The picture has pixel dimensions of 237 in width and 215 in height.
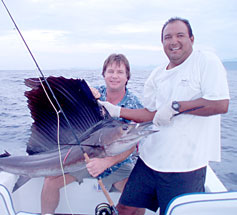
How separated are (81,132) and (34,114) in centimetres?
38

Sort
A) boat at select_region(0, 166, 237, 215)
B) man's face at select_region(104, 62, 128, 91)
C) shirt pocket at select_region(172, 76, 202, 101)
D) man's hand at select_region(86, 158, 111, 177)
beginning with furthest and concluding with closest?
boat at select_region(0, 166, 237, 215) < man's face at select_region(104, 62, 128, 91) < man's hand at select_region(86, 158, 111, 177) < shirt pocket at select_region(172, 76, 202, 101)

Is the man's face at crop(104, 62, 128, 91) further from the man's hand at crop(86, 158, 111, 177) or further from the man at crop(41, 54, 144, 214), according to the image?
the man's hand at crop(86, 158, 111, 177)

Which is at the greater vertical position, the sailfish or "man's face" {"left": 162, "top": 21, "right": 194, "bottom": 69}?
"man's face" {"left": 162, "top": 21, "right": 194, "bottom": 69}

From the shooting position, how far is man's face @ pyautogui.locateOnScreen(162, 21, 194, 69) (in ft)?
5.38

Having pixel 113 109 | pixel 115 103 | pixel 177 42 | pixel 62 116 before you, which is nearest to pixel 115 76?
pixel 115 103

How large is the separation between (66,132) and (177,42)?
104cm

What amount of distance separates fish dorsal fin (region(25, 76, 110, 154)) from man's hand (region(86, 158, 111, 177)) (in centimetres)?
29

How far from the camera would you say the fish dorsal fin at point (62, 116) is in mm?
1937

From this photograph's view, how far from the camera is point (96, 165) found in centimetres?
176

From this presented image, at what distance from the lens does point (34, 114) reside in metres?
1.98

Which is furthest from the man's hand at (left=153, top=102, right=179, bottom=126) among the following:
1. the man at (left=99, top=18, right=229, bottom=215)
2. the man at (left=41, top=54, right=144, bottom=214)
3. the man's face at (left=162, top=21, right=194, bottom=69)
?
the man at (left=41, top=54, right=144, bottom=214)

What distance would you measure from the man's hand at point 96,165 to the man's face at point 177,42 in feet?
2.74

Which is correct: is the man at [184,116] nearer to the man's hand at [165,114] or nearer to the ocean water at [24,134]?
the man's hand at [165,114]

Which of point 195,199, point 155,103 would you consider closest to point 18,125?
point 155,103
